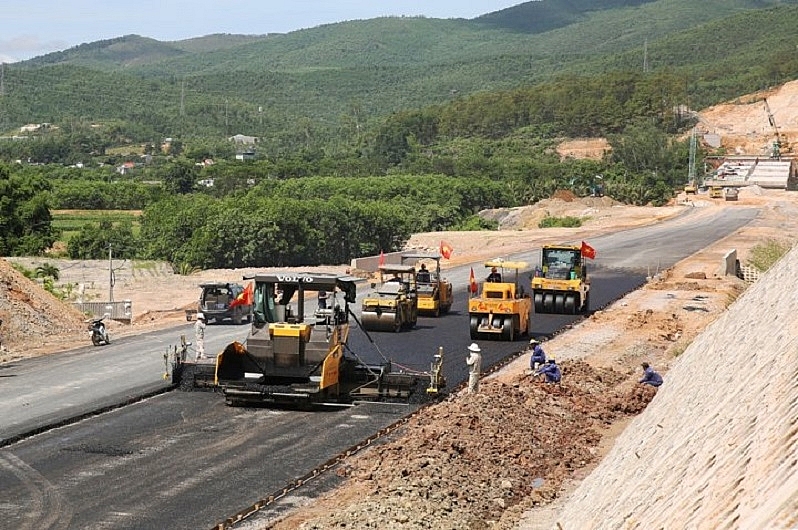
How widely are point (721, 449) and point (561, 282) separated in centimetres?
3152

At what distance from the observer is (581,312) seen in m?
43.0

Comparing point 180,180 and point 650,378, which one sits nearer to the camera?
point 650,378

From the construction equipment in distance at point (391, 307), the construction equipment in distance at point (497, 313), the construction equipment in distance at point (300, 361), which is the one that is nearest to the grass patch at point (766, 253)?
the construction equipment in distance at point (391, 307)

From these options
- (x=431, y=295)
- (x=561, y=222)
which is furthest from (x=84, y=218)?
(x=431, y=295)

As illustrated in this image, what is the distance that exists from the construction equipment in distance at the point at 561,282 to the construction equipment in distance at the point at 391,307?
225 inches

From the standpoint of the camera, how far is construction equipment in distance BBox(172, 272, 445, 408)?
24.3 metres

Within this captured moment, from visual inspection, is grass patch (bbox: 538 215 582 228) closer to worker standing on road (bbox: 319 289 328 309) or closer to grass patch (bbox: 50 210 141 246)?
grass patch (bbox: 50 210 141 246)

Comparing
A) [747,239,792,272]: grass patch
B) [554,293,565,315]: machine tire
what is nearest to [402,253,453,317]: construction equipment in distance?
[554,293,565,315]: machine tire

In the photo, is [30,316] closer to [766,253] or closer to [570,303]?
[570,303]

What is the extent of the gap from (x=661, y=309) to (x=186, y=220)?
53.6 m

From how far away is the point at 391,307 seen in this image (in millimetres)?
36500

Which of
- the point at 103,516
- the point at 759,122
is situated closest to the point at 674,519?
the point at 103,516

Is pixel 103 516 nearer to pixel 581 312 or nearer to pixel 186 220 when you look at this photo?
pixel 581 312

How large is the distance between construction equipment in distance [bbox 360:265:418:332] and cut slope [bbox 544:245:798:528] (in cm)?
1657
